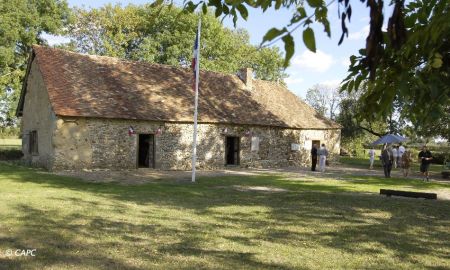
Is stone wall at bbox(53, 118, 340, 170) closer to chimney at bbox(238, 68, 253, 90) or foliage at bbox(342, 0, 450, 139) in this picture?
chimney at bbox(238, 68, 253, 90)

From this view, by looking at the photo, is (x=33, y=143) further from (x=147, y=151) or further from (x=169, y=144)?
(x=169, y=144)

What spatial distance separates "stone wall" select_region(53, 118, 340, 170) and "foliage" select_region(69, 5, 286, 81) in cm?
1386

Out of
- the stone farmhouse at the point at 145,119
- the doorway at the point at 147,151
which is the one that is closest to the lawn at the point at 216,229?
the stone farmhouse at the point at 145,119

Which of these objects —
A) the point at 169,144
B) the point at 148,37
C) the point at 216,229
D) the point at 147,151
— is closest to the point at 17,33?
the point at 148,37

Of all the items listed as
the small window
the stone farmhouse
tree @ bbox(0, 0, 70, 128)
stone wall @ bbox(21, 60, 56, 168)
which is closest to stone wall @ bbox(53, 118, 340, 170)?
the stone farmhouse

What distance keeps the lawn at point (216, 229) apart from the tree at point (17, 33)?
64.6ft

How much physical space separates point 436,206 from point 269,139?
49.4 feet

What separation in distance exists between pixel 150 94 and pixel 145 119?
244cm

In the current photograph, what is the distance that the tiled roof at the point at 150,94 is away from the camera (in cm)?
2090

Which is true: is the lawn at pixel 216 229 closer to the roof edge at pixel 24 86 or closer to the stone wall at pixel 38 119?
the stone wall at pixel 38 119

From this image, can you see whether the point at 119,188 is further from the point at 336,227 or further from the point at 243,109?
the point at 243,109

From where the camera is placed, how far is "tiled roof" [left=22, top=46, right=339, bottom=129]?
20898 millimetres

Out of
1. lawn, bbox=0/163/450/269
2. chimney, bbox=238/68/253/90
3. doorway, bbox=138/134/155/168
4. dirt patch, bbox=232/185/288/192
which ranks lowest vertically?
lawn, bbox=0/163/450/269

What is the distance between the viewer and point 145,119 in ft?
70.2
